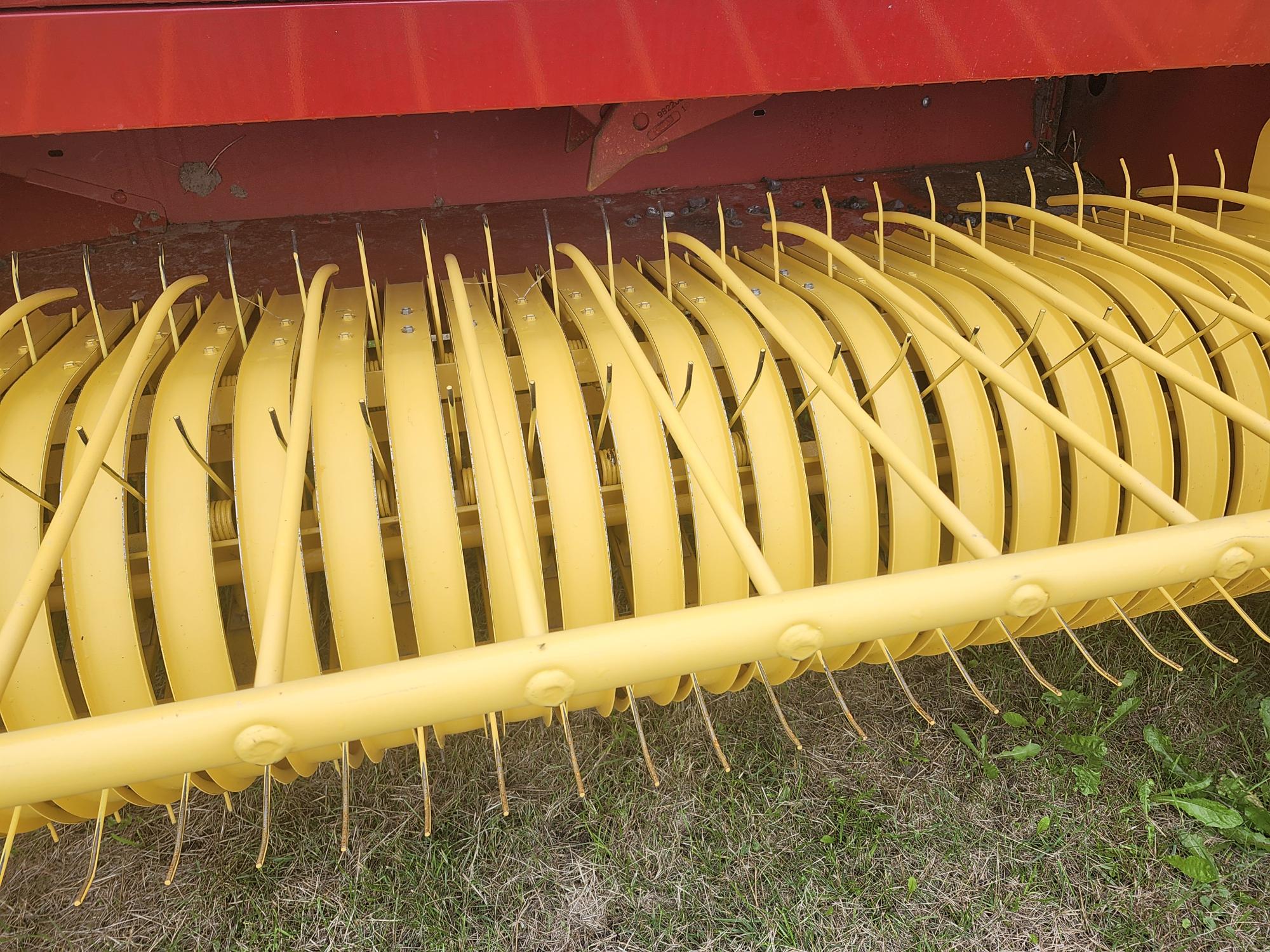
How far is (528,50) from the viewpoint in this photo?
1.55 metres

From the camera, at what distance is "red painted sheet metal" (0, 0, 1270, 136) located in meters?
1.40

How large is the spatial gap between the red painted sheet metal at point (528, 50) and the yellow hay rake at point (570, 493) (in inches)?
11.8

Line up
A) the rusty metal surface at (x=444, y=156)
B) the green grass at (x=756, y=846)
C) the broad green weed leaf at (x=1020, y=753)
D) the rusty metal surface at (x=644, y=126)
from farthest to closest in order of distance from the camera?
the rusty metal surface at (x=444, y=156), the rusty metal surface at (x=644, y=126), the broad green weed leaf at (x=1020, y=753), the green grass at (x=756, y=846)

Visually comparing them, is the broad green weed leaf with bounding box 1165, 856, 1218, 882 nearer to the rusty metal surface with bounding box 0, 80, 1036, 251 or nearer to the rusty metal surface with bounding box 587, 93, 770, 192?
the rusty metal surface with bounding box 587, 93, 770, 192

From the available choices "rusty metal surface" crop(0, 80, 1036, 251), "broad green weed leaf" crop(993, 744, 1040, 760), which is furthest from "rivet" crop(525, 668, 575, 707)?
→ "rusty metal surface" crop(0, 80, 1036, 251)

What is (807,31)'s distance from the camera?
166 centimetres

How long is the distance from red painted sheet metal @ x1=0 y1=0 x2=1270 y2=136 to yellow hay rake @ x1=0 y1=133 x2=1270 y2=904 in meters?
0.30

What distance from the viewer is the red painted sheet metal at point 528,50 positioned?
4.58 feet

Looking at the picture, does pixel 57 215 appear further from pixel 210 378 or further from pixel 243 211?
pixel 210 378

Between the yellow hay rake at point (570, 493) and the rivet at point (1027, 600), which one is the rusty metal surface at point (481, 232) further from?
the rivet at point (1027, 600)

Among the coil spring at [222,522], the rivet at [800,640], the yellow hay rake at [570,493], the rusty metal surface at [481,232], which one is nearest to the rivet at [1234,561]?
the yellow hay rake at [570,493]

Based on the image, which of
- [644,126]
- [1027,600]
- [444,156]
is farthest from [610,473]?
[444,156]

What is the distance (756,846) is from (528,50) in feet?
5.26

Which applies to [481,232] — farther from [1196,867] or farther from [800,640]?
[1196,867]
